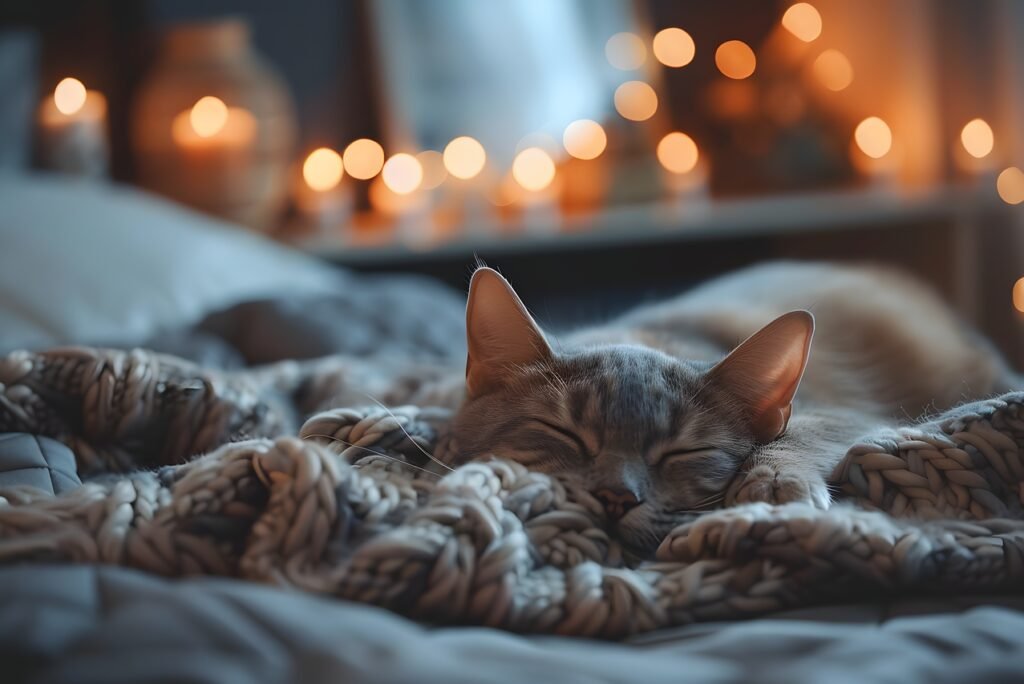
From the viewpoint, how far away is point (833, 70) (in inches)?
133

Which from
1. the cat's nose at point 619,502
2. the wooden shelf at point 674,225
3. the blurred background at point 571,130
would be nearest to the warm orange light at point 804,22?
the blurred background at point 571,130

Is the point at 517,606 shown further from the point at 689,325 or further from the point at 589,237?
the point at 589,237

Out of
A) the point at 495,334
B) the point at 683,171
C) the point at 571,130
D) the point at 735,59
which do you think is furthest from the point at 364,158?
the point at 495,334

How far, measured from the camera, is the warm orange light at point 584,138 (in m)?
3.30

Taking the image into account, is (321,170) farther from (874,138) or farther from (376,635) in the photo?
(376,635)

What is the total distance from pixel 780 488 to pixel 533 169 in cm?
248

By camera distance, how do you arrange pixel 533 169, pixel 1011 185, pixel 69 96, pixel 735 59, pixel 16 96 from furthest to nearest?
pixel 735 59, pixel 533 169, pixel 1011 185, pixel 69 96, pixel 16 96

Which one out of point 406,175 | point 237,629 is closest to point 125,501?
point 237,629

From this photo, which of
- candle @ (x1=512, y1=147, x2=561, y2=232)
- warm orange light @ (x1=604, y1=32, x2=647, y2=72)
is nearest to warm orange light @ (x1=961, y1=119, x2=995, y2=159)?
warm orange light @ (x1=604, y1=32, x2=647, y2=72)

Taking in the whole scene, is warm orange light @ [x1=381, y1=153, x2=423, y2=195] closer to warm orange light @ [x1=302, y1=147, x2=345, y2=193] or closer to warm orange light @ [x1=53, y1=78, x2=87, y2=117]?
warm orange light @ [x1=302, y1=147, x2=345, y2=193]

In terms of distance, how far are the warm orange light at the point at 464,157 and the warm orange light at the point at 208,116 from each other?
786 millimetres

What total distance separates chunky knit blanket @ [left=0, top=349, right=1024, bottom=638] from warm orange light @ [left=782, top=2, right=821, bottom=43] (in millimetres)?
2840

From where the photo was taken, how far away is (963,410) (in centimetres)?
85

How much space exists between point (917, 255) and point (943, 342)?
1.68m
